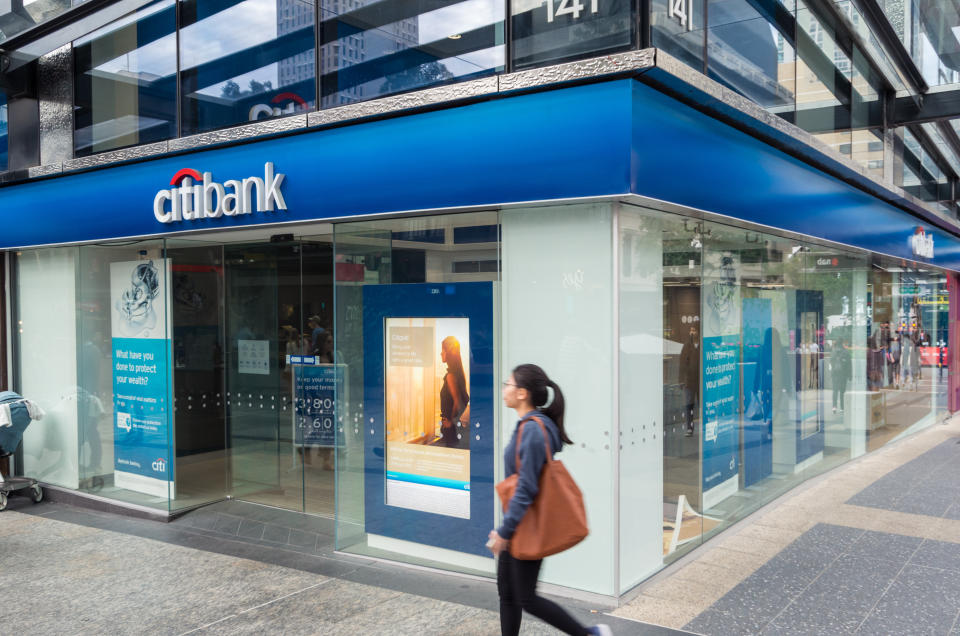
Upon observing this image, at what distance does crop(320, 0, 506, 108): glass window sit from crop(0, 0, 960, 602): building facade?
0.03 metres

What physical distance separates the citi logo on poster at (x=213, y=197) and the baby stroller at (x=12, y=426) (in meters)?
2.86

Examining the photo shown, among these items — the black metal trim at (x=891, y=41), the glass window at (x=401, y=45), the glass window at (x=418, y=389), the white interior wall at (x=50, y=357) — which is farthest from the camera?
the black metal trim at (x=891, y=41)

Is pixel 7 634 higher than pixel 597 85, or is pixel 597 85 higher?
pixel 597 85

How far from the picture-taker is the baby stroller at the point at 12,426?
27.7 ft

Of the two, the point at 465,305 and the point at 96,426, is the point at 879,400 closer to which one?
the point at 465,305

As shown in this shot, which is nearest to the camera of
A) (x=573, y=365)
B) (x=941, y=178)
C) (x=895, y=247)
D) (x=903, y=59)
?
(x=573, y=365)

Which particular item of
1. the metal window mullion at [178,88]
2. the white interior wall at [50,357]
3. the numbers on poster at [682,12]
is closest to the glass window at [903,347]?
the numbers on poster at [682,12]

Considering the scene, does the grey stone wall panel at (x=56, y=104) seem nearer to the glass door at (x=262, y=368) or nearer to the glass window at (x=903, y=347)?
the glass door at (x=262, y=368)

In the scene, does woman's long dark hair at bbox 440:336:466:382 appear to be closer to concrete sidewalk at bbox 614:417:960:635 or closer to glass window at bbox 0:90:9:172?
concrete sidewalk at bbox 614:417:960:635

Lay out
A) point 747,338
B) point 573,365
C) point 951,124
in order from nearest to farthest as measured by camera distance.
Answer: point 573,365 → point 747,338 → point 951,124

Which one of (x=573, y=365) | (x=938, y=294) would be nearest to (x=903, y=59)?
(x=938, y=294)

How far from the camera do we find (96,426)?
29.9 ft

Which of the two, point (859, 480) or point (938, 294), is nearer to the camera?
point (859, 480)

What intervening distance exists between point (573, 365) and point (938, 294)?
13372 millimetres
